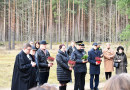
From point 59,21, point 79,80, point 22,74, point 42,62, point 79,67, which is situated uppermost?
point 59,21

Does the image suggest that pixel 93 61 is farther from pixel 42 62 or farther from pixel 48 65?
pixel 42 62

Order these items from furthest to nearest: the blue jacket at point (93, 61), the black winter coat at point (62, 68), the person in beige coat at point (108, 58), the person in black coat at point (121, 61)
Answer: the person in beige coat at point (108, 58) → the person in black coat at point (121, 61) → the blue jacket at point (93, 61) → the black winter coat at point (62, 68)

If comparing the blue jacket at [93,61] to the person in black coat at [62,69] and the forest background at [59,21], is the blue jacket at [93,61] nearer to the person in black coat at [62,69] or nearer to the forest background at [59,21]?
the person in black coat at [62,69]

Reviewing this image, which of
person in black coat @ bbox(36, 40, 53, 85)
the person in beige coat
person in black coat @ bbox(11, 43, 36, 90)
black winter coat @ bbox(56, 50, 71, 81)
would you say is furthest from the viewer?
the person in beige coat

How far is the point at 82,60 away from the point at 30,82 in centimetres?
258

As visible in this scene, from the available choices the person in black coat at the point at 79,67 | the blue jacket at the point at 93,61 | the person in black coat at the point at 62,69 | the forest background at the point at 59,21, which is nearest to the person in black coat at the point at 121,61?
the blue jacket at the point at 93,61

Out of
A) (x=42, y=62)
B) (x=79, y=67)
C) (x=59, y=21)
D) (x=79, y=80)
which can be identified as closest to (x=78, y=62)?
(x=79, y=67)

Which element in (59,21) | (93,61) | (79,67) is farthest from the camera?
(59,21)

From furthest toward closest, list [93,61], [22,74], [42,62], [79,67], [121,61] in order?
[121,61] < [93,61] < [79,67] < [42,62] < [22,74]

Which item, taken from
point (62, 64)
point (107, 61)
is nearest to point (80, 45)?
point (62, 64)

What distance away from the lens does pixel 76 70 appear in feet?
23.0

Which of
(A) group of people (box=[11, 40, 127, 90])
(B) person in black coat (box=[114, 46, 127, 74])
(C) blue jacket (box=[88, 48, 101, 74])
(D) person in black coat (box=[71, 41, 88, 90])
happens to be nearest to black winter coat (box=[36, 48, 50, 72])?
(A) group of people (box=[11, 40, 127, 90])

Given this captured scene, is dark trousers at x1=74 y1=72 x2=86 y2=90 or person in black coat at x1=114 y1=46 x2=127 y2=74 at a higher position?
person in black coat at x1=114 y1=46 x2=127 y2=74

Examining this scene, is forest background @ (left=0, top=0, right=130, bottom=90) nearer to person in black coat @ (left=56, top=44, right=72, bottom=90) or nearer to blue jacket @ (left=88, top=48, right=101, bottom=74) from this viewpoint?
blue jacket @ (left=88, top=48, right=101, bottom=74)
